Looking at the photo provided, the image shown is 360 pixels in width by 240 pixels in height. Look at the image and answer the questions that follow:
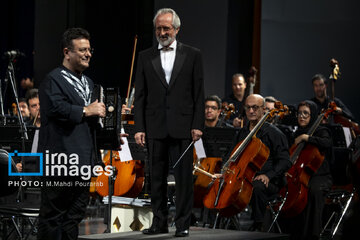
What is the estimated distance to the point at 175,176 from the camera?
3.13 m

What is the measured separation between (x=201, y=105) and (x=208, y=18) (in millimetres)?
4927

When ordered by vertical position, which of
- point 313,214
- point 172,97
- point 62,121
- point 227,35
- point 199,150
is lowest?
point 313,214

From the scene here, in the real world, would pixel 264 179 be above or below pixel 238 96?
below

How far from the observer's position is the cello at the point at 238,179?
4215mm

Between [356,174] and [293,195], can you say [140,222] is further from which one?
[356,174]

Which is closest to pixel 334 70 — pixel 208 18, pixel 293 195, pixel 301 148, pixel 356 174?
pixel 301 148

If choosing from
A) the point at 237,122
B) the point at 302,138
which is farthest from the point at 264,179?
the point at 237,122

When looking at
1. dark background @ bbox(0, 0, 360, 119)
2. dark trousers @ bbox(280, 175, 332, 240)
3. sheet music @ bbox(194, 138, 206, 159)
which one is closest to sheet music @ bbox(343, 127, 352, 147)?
dark trousers @ bbox(280, 175, 332, 240)

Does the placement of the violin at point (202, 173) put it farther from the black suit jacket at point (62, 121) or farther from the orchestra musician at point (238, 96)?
the black suit jacket at point (62, 121)

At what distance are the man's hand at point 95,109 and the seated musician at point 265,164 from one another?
1.94 metres

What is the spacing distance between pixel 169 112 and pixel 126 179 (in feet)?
5.67

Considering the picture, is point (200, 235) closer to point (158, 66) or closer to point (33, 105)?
point (158, 66)

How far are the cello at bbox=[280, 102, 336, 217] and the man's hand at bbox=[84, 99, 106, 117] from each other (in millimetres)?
2287

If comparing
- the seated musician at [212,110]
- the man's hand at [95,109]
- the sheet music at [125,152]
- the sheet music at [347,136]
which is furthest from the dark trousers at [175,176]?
the sheet music at [347,136]
